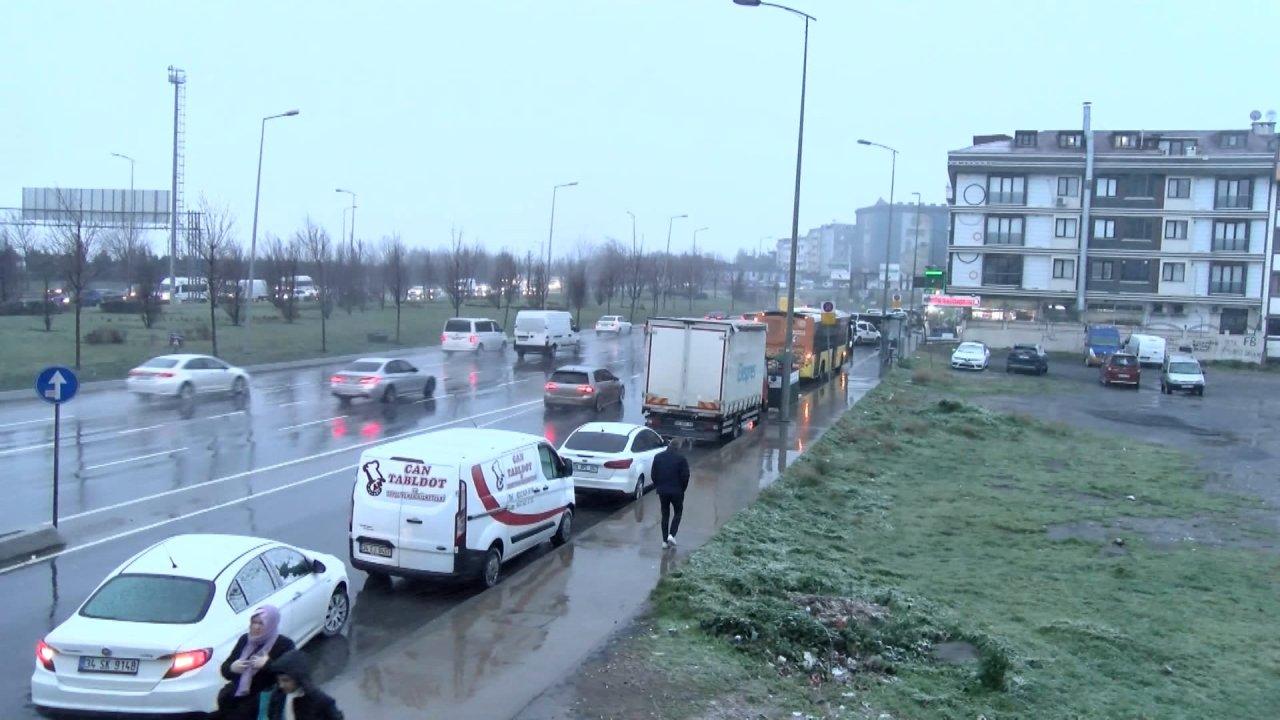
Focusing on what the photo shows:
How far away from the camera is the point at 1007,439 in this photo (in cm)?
3158

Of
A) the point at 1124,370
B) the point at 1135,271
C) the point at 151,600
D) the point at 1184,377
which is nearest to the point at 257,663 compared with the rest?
the point at 151,600

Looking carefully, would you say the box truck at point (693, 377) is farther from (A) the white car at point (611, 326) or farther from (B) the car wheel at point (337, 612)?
(A) the white car at point (611, 326)

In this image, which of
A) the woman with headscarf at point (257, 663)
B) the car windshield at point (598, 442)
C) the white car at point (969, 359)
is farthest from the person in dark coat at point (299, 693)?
the white car at point (969, 359)

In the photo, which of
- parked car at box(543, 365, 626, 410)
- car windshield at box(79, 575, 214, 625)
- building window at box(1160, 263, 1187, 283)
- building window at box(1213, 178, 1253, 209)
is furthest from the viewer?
building window at box(1160, 263, 1187, 283)

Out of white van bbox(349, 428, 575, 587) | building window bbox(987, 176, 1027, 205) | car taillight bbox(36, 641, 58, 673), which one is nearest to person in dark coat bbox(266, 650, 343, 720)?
car taillight bbox(36, 641, 58, 673)

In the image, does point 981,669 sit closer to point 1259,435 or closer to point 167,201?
point 1259,435

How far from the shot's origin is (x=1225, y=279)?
6912cm

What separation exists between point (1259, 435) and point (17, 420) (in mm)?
36310

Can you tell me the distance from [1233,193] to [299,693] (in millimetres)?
74388

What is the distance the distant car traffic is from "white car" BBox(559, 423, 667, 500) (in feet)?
45.3

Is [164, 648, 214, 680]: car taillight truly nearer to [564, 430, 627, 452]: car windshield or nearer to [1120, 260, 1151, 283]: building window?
[564, 430, 627, 452]: car windshield

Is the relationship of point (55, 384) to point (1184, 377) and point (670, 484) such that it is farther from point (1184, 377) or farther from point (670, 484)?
point (1184, 377)

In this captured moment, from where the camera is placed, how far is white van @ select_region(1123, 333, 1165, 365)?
6041cm

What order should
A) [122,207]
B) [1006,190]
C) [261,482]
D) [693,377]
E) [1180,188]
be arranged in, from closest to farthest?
1. [261,482]
2. [693,377]
3. [1180,188]
4. [1006,190]
5. [122,207]
